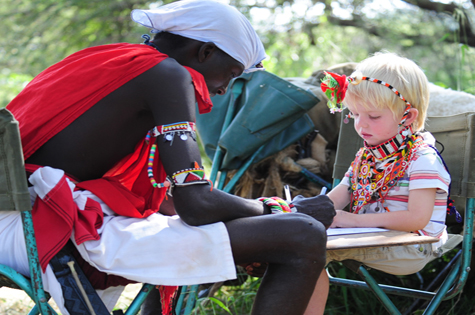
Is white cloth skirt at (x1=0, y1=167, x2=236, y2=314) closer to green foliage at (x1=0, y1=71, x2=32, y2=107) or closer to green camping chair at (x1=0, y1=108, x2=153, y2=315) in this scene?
green camping chair at (x1=0, y1=108, x2=153, y2=315)

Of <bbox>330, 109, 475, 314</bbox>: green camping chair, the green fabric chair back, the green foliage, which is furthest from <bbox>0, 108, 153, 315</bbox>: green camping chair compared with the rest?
the green foliage

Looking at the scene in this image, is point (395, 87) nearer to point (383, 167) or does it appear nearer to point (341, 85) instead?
point (341, 85)

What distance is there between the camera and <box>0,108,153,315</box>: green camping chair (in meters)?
1.29

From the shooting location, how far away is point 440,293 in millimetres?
1792

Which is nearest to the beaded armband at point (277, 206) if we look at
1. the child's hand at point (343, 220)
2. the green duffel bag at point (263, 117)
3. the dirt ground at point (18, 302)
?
the child's hand at point (343, 220)

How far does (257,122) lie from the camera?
2707mm

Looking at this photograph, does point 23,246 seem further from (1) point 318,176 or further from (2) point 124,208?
(1) point 318,176

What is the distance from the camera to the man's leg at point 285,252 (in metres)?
1.43

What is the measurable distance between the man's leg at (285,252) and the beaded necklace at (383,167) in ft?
1.85

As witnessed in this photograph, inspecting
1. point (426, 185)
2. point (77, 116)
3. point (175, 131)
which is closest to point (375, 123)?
point (426, 185)

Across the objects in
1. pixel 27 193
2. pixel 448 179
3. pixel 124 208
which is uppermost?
pixel 27 193

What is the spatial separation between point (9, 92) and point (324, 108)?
6266 mm

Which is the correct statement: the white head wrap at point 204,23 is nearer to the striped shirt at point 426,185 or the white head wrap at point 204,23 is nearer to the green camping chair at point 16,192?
the green camping chair at point 16,192

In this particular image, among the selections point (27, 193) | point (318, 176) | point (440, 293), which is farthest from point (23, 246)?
point (318, 176)
